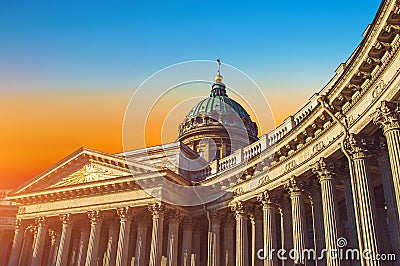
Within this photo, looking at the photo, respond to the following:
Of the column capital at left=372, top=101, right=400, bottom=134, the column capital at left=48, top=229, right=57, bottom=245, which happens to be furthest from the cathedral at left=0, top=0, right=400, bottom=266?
the column capital at left=48, top=229, right=57, bottom=245

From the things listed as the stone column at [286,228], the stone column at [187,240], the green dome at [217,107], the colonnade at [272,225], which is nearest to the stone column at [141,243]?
the colonnade at [272,225]

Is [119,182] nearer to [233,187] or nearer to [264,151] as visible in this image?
[233,187]

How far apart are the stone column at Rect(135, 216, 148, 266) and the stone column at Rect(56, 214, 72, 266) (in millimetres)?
6810

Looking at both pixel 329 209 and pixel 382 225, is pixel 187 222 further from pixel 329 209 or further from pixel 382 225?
pixel 382 225

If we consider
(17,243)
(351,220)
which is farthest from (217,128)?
(351,220)

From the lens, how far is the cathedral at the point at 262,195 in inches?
595

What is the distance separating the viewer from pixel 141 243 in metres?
29.6

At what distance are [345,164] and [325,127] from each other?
2046mm

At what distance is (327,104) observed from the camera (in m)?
18.0

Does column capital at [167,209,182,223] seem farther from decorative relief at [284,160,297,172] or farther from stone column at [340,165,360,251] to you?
stone column at [340,165,360,251]

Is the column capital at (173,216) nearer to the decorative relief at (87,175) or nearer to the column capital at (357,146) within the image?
the decorative relief at (87,175)

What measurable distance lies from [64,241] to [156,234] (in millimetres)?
9471

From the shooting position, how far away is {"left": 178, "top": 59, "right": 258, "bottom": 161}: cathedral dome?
2091 inches

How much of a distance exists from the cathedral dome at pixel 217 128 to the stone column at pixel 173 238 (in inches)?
817
